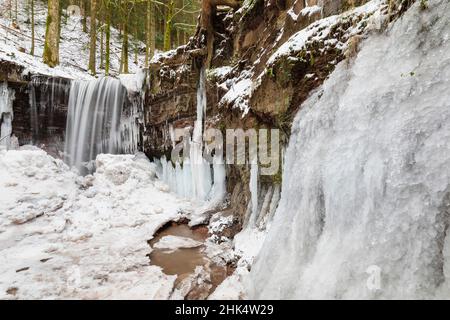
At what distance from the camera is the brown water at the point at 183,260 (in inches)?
172

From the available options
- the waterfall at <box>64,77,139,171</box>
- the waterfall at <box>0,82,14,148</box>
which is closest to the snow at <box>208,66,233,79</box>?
the waterfall at <box>64,77,139,171</box>

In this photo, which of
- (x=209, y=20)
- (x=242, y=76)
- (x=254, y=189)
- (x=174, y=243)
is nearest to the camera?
(x=254, y=189)

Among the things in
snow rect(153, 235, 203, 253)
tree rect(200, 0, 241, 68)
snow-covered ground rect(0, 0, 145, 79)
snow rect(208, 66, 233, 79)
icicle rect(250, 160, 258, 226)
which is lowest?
snow rect(153, 235, 203, 253)

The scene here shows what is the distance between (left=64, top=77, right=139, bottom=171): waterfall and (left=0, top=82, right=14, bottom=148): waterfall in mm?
1655

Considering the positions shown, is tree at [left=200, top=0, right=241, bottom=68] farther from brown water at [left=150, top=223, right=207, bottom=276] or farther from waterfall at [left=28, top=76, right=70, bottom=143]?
brown water at [left=150, top=223, right=207, bottom=276]

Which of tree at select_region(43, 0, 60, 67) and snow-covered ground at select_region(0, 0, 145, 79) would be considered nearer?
tree at select_region(43, 0, 60, 67)

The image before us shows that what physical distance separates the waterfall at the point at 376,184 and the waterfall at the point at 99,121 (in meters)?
7.66

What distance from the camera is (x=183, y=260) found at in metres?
4.97

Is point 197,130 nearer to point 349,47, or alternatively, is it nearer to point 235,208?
point 235,208

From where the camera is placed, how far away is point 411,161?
8.59ft

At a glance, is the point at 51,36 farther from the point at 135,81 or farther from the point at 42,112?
the point at 135,81

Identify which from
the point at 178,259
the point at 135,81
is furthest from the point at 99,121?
the point at 178,259

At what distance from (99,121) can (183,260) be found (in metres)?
7.01

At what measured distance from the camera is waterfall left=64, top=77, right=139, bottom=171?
9867mm
